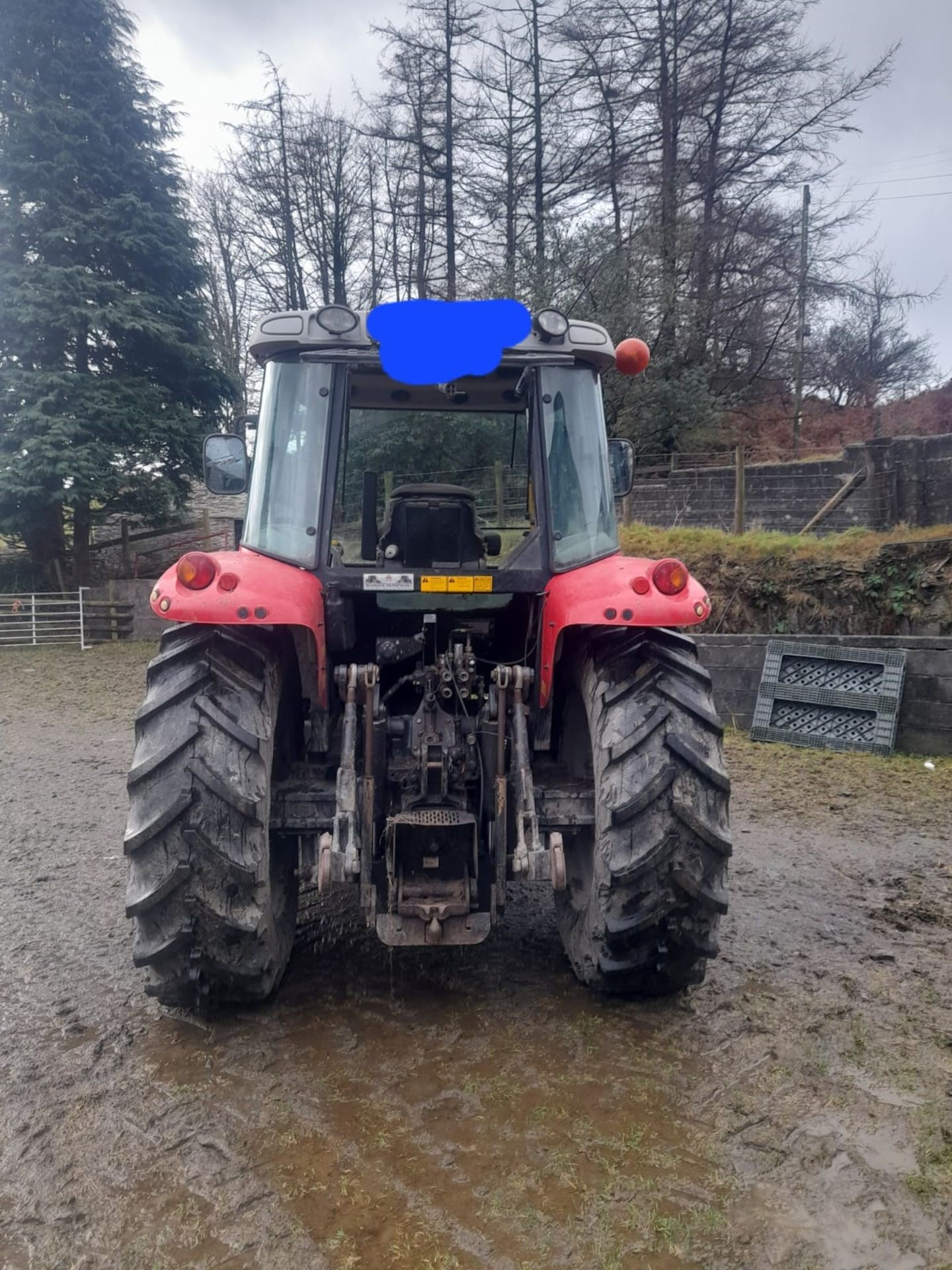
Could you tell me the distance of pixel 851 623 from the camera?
27.9 feet

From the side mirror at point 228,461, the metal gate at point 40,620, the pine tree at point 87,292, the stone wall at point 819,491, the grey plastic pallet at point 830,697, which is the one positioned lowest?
the metal gate at point 40,620

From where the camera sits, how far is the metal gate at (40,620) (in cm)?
1580

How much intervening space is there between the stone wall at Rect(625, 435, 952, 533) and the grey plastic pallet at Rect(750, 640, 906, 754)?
5.04 m

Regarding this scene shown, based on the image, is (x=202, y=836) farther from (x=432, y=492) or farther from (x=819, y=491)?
(x=819, y=491)

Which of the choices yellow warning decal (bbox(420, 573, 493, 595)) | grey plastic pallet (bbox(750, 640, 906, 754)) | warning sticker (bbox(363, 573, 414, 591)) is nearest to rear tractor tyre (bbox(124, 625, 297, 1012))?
warning sticker (bbox(363, 573, 414, 591))

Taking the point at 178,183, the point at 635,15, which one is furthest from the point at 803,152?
the point at 178,183

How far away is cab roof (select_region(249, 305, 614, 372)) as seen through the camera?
3.37m

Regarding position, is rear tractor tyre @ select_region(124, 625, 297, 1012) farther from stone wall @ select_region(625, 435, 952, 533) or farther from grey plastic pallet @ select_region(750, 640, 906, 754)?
stone wall @ select_region(625, 435, 952, 533)

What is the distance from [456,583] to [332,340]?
1.00 meters

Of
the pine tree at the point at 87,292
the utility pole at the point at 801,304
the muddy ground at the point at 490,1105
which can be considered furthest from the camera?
the utility pole at the point at 801,304

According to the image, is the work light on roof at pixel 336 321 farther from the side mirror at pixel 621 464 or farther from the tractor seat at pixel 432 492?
the side mirror at pixel 621 464

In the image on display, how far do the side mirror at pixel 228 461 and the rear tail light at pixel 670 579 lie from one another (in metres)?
1.84

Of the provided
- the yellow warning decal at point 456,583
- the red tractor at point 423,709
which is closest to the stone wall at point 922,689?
the red tractor at point 423,709

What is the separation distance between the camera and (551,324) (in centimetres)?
345
